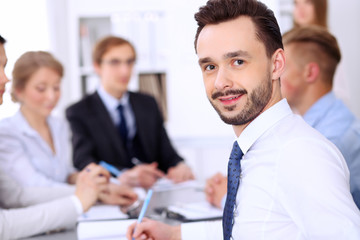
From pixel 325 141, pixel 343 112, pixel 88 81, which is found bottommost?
pixel 88 81

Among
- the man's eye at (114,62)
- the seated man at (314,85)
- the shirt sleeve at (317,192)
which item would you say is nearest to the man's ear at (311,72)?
the seated man at (314,85)

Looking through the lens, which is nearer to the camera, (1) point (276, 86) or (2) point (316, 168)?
(2) point (316, 168)

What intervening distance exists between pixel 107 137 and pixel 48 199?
2.86 ft

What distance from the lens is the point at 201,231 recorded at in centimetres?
112

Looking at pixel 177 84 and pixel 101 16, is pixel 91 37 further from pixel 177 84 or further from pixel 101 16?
pixel 177 84

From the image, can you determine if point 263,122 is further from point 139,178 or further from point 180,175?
point 180,175

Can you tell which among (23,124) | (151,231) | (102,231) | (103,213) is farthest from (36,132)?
(151,231)

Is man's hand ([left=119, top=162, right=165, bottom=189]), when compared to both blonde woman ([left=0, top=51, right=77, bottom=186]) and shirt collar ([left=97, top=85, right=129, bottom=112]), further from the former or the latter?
shirt collar ([left=97, top=85, right=129, bottom=112])

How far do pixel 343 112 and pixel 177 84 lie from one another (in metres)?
2.26

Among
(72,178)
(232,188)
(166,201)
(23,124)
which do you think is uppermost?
(232,188)

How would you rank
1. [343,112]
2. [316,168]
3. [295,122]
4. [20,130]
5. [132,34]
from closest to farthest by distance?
1. [316,168]
2. [295,122]
3. [343,112]
4. [20,130]
5. [132,34]

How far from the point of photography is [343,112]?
4.99 feet

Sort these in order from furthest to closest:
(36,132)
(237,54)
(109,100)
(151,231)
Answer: (109,100), (36,132), (151,231), (237,54)

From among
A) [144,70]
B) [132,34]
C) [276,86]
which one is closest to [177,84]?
[144,70]
